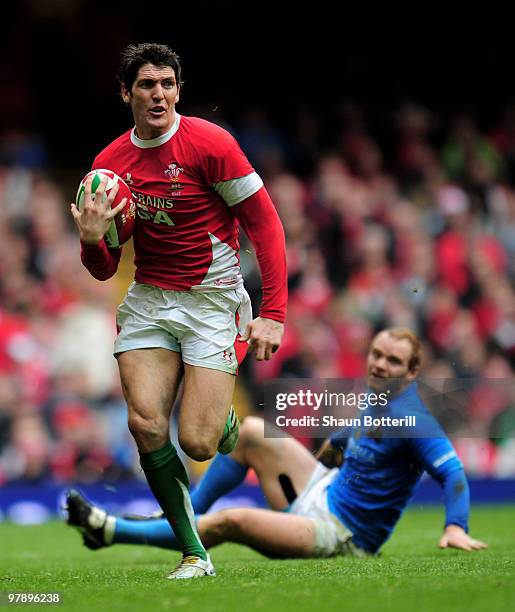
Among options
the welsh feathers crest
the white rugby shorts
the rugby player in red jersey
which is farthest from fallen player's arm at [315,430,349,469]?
the welsh feathers crest

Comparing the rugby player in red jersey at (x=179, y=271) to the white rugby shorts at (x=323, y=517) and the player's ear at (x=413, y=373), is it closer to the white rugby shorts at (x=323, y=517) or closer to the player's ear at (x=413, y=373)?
the white rugby shorts at (x=323, y=517)

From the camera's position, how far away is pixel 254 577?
17.8ft

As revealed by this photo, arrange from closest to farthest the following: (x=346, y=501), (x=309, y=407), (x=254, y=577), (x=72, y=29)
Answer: (x=254, y=577), (x=346, y=501), (x=309, y=407), (x=72, y=29)

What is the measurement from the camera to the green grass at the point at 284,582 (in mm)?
4504

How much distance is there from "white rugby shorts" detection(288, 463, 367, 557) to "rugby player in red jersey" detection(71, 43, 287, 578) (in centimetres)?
110

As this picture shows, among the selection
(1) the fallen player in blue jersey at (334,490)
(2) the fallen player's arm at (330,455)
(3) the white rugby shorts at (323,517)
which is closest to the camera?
(1) the fallen player in blue jersey at (334,490)

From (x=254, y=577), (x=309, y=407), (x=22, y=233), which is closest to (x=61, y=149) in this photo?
(x=22, y=233)

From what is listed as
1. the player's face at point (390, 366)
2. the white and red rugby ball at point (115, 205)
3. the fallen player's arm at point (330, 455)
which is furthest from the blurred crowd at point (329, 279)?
the white and red rugby ball at point (115, 205)

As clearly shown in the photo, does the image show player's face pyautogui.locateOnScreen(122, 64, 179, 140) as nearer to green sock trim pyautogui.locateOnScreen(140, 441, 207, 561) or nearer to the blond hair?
green sock trim pyautogui.locateOnScreen(140, 441, 207, 561)

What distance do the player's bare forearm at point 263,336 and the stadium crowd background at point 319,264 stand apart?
5.54m

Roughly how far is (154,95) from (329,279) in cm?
873

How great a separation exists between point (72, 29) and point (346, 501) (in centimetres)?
1145

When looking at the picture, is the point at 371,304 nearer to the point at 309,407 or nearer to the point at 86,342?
the point at 86,342

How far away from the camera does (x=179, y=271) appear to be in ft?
19.2
